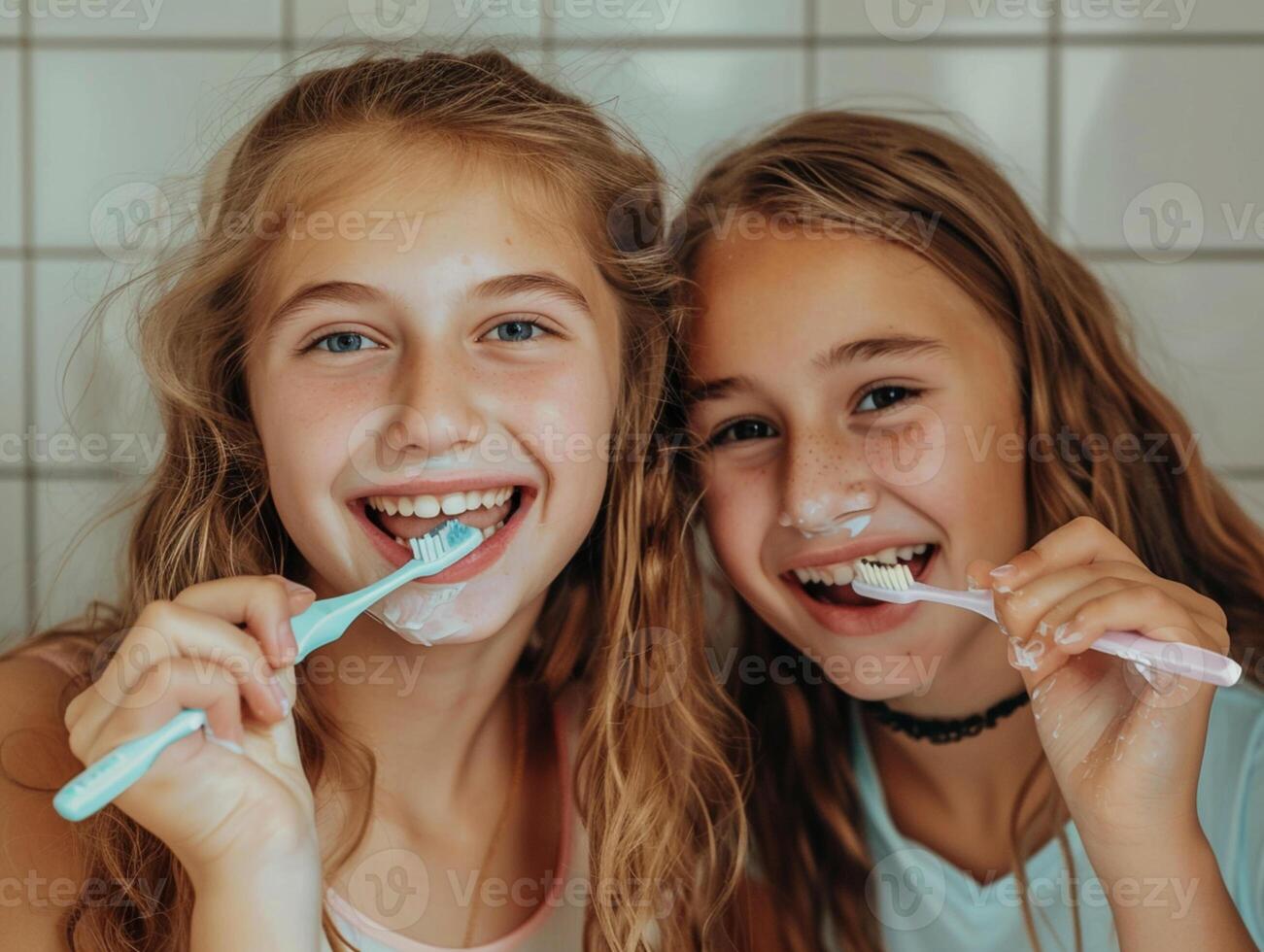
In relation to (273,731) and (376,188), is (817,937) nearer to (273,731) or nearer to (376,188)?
(273,731)

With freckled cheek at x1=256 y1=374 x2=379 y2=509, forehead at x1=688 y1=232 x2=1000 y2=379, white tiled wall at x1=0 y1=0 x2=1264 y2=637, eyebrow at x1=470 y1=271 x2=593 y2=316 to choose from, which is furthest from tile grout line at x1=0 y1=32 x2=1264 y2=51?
freckled cheek at x1=256 y1=374 x2=379 y2=509

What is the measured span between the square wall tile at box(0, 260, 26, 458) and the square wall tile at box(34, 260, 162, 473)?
2 cm

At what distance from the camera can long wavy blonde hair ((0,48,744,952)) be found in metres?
0.94

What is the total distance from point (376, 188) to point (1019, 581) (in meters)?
0.53

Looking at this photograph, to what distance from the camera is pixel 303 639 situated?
0.76 m

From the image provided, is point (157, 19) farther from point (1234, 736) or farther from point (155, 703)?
point (1234, 736)

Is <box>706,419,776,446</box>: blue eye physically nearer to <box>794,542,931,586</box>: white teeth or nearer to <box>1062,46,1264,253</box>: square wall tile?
<box>794,542,931,586</box>: white teeth

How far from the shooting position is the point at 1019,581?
80 cm

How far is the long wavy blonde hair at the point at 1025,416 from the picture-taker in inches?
41.3

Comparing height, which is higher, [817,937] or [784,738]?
[784,738]

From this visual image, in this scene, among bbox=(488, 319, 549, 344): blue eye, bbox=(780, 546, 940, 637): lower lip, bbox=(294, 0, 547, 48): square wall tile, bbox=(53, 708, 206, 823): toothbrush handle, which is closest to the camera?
bbox=(53, 708, 206, 823): toothbrush handle

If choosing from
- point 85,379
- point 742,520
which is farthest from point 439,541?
point 85,379

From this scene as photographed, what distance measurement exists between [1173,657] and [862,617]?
0.31 meters

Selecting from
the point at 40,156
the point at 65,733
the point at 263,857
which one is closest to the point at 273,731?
the point at 263,857
